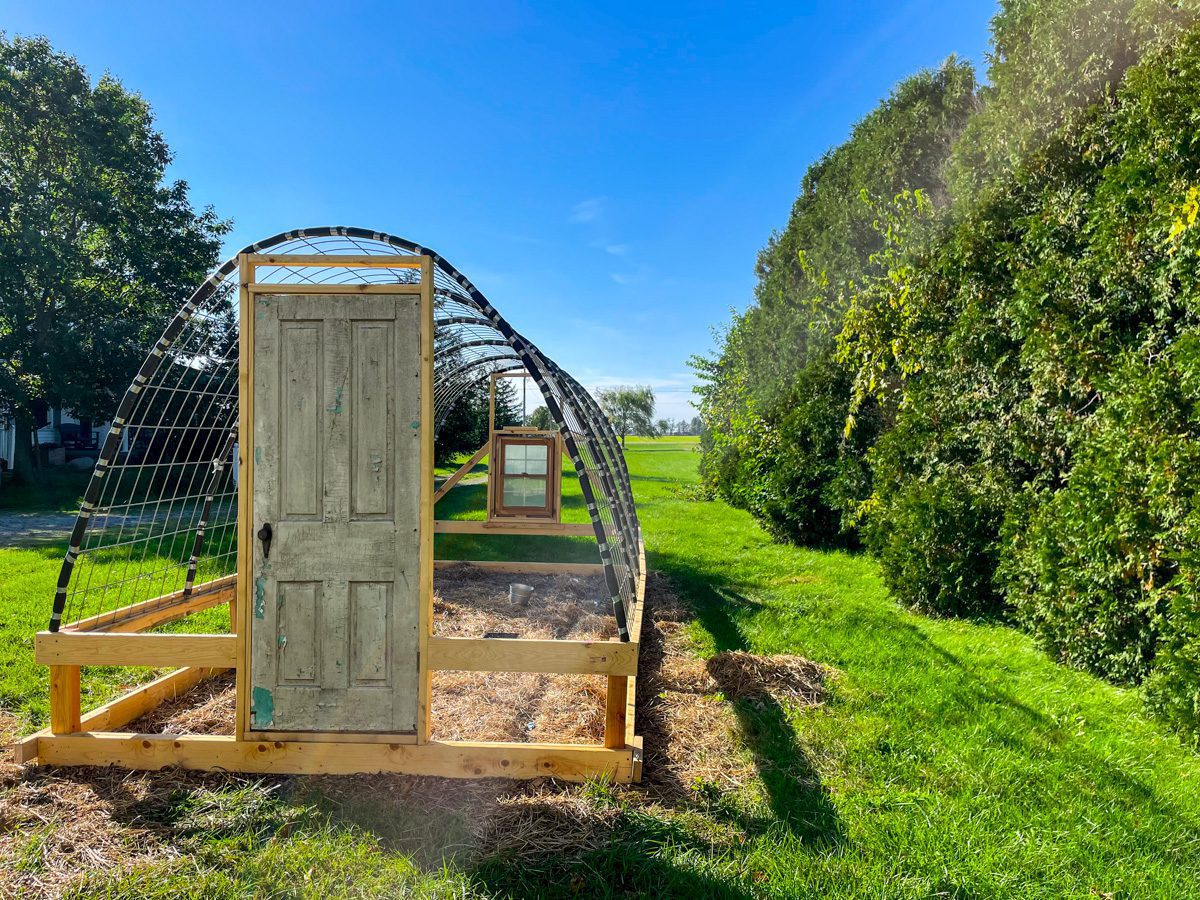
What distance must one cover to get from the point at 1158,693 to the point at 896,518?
300 centimetres

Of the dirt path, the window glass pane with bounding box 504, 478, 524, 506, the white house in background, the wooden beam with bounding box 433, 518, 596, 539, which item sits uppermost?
the white house in background

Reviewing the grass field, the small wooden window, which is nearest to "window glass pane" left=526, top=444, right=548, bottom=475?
the small wooden window

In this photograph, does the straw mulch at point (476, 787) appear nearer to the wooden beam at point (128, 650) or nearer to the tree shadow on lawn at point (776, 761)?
the tree shadow on lawn at point (776, 761)

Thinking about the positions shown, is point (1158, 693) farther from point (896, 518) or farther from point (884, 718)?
point (896, 518)

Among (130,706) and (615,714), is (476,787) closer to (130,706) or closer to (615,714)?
(615,714)

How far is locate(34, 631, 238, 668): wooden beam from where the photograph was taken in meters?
3.26

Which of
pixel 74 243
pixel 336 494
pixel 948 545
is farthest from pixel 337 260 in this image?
pixel 74 243

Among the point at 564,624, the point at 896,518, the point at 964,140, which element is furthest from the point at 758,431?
the point at 564,624

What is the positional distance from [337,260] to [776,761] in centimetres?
348

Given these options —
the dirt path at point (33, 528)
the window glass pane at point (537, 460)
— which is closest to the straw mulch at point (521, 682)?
the window glass pane at point (537, 460)

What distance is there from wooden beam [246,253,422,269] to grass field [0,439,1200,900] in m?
2.56

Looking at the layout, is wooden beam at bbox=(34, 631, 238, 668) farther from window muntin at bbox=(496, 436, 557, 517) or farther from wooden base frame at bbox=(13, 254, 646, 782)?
window muntin at bbox=(496, 436, 557, 517)

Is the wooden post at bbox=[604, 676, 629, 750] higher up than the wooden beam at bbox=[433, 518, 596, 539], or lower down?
lower down

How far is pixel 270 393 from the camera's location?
10.5ft
